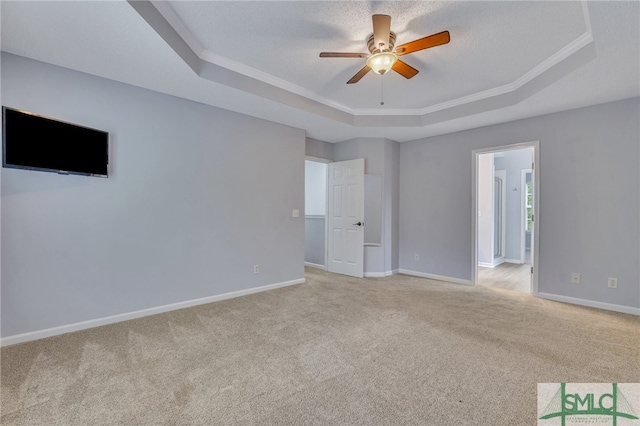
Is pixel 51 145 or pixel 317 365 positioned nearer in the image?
pixel 317 365

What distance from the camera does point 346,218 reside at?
5.12m

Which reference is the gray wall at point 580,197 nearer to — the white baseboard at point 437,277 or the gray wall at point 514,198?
the white baseboard at point 437,277

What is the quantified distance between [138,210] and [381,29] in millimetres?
2878

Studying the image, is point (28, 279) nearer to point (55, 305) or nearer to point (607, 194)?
point (55, 305)

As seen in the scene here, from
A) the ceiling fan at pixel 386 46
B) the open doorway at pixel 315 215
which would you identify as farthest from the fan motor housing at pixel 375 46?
the open doorway at pixel 315 215

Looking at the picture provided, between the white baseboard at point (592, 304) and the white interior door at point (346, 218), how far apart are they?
2591 mm

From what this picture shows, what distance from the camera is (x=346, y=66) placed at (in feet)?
9.82

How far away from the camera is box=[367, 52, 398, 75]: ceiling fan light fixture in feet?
7.48

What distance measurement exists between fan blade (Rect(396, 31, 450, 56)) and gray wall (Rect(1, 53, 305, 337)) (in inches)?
91.8

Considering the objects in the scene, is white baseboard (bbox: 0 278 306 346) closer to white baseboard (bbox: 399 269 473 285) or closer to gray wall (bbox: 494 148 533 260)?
white baseboard (bbox: 399 269 473 285)

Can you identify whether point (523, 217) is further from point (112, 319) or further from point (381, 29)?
point (112, 319)

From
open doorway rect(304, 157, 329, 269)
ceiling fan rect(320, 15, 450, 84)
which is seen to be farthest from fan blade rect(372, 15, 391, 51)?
open doorway rect(304, 157, 329, 269)

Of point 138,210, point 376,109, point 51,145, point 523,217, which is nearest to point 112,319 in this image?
point 138,210

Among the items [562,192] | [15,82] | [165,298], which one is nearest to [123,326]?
[165,298]
